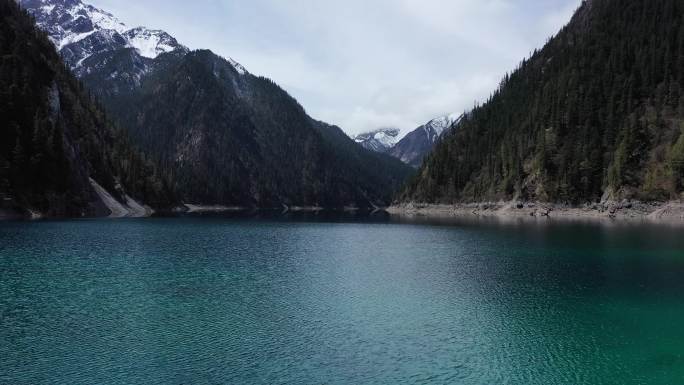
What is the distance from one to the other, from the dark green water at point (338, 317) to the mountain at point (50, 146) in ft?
180

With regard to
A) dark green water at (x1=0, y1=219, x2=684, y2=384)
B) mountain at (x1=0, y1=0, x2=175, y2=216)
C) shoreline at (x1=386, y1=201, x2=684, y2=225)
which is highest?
mountain at (x1=0, y1=0, x2=175, y2=216)

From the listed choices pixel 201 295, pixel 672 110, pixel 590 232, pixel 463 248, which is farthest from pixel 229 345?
pixel 672 110

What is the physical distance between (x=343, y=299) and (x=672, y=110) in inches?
5551

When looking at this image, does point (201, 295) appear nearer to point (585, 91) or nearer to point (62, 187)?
point (62, 187)

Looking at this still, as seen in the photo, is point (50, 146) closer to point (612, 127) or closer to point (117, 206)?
point (117, 206)

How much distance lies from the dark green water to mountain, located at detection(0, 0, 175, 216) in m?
55.0

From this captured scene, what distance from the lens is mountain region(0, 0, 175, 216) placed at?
107m

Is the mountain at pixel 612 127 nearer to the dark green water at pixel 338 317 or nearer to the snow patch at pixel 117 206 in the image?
the dark green water at pixel 338 317

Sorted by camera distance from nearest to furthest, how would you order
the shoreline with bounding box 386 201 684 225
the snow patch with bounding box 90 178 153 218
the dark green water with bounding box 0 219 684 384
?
the dark green water with bounding box 0 219 684 384 < the shoreline with bounding box 386 201 684 225 < the snow patch with bounding box 90 178 153 218

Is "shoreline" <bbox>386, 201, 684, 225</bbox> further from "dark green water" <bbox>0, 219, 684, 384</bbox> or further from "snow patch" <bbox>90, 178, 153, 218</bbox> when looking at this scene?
"snow patch" <bbox>90, 178, 153, 218</bbox>

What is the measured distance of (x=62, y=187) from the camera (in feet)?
399

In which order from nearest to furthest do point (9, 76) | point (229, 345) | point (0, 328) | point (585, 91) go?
point (229, 345)
point (0, 328)
point (9, 76)
point (585, 91)

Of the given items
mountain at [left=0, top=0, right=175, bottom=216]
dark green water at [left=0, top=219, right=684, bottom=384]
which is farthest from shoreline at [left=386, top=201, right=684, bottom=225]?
mountain at [left=0, top=0, right=175, bottom=216]

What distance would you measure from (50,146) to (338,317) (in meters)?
108
